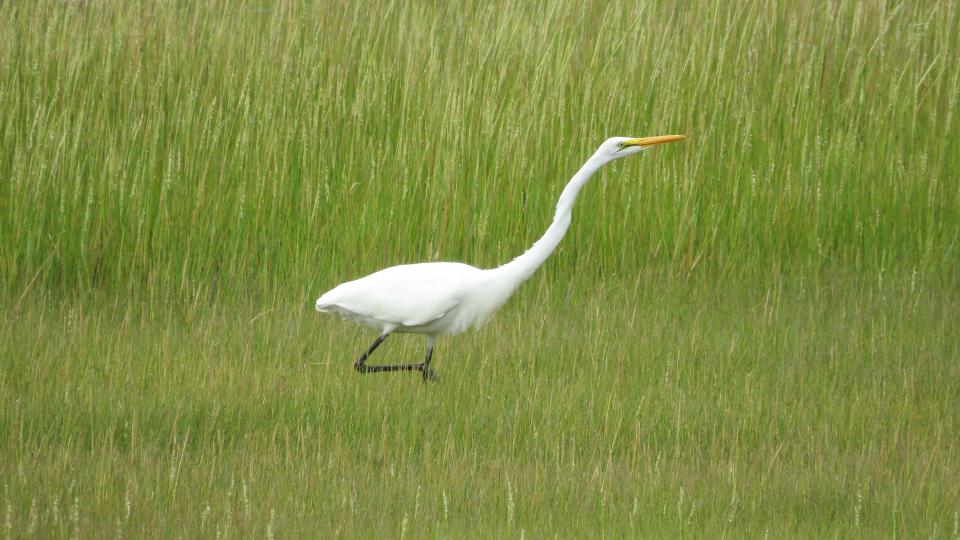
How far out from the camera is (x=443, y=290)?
4.70m

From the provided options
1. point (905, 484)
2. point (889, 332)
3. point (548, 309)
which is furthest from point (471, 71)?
point (905, 484)

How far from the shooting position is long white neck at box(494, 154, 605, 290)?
15.5 ft

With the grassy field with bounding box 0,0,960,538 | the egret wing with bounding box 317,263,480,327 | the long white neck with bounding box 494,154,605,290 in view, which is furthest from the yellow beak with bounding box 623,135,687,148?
the grassy field with bounding box 0,0,960,538

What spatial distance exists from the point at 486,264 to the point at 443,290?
5.36 feet

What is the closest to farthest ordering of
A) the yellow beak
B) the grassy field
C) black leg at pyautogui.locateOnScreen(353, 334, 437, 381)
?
the grassy field
the yellow beak
black leg at pyautogui.locateOnScreen(353, 334, 437, 381)

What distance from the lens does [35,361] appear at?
486cm

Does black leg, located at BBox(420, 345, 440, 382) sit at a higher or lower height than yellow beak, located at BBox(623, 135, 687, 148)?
lower

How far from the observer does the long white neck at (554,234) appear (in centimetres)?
472

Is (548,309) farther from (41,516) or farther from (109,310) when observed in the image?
(41,516)

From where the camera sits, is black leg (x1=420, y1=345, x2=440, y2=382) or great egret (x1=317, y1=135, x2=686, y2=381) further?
black leg (x1=420, y1=345, x2=440, y2=382)

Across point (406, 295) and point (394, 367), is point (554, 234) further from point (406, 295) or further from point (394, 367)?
point (394, 367)

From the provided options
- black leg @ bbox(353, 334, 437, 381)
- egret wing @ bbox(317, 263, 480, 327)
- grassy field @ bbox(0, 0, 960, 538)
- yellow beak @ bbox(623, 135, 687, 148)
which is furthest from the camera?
black leg @ bbox(353, 334, 437, 381)

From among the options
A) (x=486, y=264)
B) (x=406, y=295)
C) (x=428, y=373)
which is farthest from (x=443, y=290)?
(x=486, y=264)

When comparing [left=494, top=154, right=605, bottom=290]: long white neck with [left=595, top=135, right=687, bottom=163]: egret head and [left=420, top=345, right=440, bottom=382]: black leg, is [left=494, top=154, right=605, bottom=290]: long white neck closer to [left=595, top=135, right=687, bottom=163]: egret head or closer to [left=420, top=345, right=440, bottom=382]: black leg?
[left=595, top=135, right=687, bottom=163]: egret head
